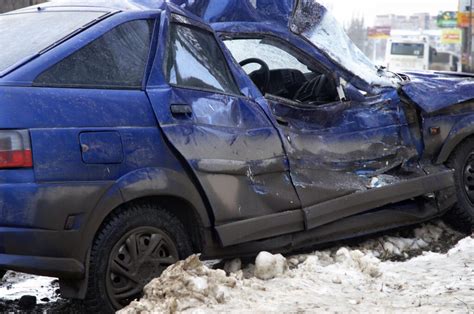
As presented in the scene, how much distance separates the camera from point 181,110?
451 cm

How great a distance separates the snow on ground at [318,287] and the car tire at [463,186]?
3.65ft

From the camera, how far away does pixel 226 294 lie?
3.99 m

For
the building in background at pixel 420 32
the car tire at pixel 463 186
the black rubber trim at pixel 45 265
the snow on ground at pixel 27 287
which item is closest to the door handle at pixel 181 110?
the black rubber trim at pixel 45 265

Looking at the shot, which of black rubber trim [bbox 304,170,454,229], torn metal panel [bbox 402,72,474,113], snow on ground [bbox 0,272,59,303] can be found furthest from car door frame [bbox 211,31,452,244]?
snow on ground [bbox 0,272,59,303]

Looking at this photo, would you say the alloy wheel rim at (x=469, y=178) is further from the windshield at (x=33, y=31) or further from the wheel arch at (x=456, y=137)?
the windshield at (x=33, y=31)

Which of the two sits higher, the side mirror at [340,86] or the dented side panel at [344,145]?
the side mirror at [340,86]

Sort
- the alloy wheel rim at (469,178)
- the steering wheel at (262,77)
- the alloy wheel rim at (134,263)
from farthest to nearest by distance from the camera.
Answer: the alloy wheel rim at (469,178)
the steering wheel at (262,77)
the alloy wheel rim at (134,263)

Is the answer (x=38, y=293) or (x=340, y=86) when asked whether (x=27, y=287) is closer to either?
(x=38, y=293)

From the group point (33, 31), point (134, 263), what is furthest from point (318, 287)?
point (33, 31)

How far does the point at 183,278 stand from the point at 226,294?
0.24 m

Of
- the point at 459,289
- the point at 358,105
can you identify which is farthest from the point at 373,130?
the point at 459,289

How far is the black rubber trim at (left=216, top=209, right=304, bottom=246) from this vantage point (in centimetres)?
466

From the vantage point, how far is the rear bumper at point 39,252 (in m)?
3.84

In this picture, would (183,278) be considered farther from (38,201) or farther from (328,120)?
(328,120)
